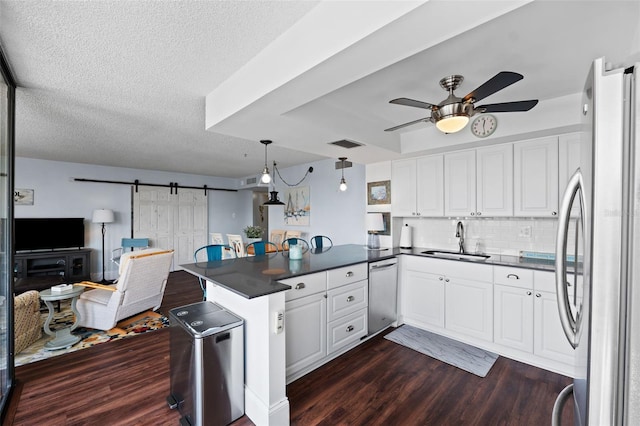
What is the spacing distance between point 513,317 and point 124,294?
4.25m

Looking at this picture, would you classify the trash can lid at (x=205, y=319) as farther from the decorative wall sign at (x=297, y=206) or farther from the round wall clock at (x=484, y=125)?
the decorative wall sign at (x=297, y=206)

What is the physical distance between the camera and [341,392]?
2.22 metres

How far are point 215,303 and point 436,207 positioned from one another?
2.77 m

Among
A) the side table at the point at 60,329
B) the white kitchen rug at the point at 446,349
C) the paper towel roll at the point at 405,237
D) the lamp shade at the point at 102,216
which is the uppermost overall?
the lamp shade at the point at 102,216

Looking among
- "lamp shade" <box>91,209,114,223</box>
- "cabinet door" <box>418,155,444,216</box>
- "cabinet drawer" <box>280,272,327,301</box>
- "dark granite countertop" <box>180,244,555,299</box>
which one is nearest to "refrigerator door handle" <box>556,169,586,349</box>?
"dark granite countertop" <box>180,244,555,299</box>

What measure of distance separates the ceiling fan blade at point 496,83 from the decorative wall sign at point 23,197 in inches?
298

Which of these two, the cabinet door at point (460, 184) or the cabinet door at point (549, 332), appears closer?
the cabinet door at point (549, 332)

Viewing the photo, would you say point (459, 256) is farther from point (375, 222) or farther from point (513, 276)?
point (375, 222)

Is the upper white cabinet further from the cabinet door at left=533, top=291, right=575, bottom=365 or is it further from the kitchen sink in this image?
the cabinet door at left=533, top=291, right=575, bottom=365

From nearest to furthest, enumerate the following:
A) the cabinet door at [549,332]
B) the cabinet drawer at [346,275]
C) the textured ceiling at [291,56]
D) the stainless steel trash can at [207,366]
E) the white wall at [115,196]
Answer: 1. the textured ceiling at [291,56]
2. the stainless steel trash can at [207,366]
3. the cabinet door at [549,332]
4. the cabinet drawer at [346,275]
5. the white wall at [115,196]

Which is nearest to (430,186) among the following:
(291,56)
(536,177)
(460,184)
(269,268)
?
(460,184)

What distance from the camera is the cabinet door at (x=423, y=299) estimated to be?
127 inches

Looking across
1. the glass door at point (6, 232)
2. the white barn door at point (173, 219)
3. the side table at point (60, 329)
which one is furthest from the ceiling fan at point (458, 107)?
the white barn door at point (173, 219)

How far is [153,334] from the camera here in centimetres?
333
